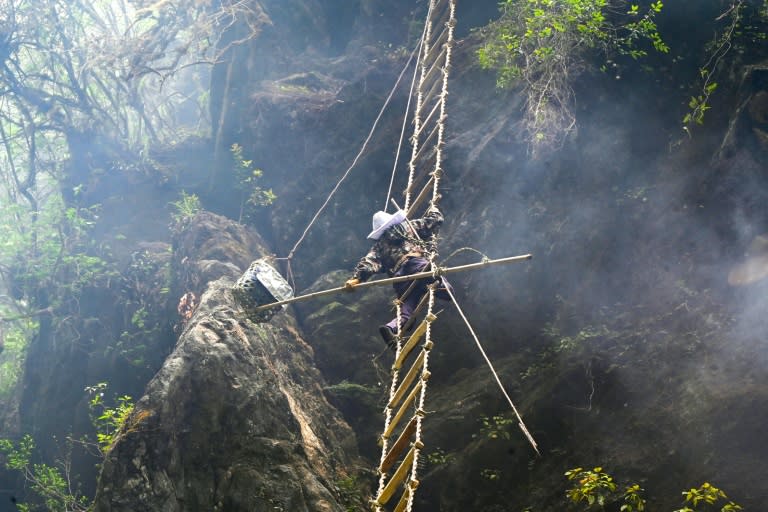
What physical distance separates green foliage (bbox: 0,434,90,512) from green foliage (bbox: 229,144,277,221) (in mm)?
5461

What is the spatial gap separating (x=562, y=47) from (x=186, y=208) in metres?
7.87

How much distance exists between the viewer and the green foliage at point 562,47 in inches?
350

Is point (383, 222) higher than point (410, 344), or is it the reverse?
point (383, 222)

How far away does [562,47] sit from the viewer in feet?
30.8

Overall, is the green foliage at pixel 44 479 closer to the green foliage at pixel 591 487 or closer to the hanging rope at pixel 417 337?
the hanging rope at pixel 417 337

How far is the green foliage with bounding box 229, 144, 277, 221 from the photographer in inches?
511

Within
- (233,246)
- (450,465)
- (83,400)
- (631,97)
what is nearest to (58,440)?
(83,400)

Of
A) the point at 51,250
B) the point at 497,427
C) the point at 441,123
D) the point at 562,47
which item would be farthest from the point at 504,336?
the point at 51,250

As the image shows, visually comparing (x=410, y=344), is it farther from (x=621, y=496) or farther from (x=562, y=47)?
(x=562, y=47)

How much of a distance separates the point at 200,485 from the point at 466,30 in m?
9.70

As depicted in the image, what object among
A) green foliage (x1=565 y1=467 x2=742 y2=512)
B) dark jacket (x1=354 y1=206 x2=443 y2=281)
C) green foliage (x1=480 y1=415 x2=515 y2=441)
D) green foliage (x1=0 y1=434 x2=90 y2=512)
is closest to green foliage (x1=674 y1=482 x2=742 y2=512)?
green foliage (x1=565 y1=467 x2=742 y2=512)

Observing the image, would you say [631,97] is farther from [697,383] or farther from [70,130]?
[70,130]

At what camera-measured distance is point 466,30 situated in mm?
12844

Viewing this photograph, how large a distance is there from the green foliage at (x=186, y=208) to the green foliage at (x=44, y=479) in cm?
463
